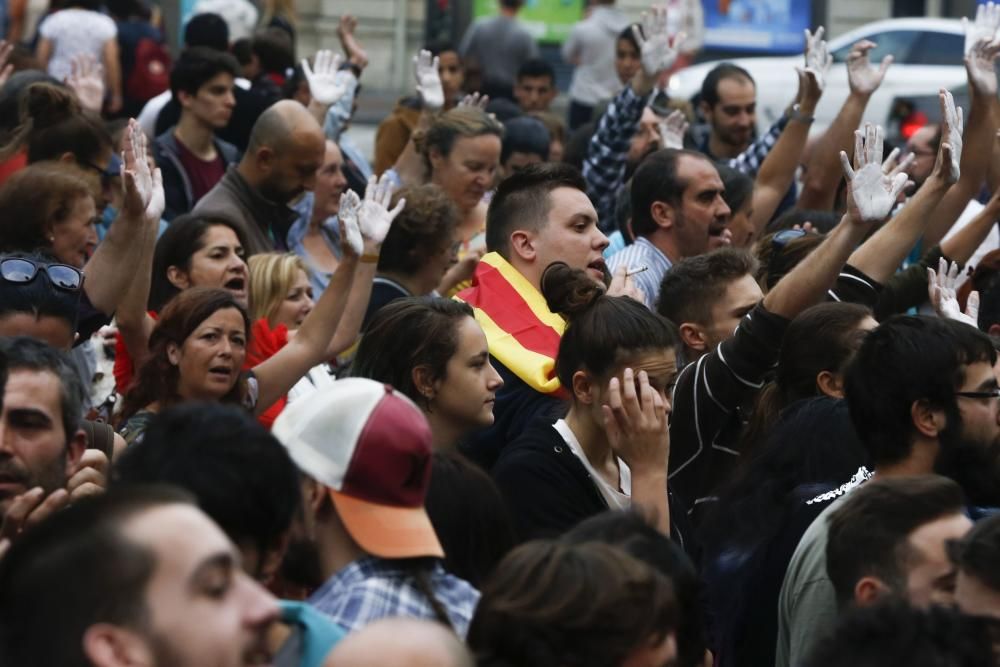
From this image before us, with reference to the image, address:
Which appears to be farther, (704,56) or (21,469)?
(704,56)

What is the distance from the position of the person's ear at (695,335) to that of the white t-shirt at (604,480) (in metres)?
1.22

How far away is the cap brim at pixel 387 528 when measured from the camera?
11.6 feet

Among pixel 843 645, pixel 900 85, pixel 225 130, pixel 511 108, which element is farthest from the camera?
pixel 900 85

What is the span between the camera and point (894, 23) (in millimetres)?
20531

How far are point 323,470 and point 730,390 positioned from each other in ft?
6.75

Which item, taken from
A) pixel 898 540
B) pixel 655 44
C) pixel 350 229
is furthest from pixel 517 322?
pixel 655 44

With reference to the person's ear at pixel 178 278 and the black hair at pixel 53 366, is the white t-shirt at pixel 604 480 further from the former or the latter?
the person's ear at pixel 178 278

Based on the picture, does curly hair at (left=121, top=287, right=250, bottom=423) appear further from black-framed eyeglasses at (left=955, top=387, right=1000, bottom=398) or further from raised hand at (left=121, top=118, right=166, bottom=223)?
black-framed eyeglasses at (left=955, top=387, right=1000, bottom=398)

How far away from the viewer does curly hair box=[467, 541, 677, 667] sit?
3.20m

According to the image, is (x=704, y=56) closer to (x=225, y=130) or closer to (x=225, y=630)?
(x=225, y=130)

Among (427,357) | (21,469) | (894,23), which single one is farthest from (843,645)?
(894,23)

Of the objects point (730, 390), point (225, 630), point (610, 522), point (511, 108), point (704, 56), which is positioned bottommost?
point (704, 56)

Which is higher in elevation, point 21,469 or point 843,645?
point 843,645

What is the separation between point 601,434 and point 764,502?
0.45 m
